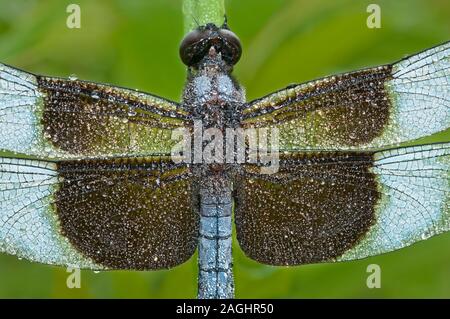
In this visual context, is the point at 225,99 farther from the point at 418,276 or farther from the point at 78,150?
the point at 418,276

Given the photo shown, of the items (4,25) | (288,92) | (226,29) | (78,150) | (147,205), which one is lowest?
(147,205)

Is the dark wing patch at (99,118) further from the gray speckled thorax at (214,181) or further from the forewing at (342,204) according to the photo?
the forewing at (342,204)

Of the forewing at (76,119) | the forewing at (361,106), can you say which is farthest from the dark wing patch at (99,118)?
the forewing at (361,106)

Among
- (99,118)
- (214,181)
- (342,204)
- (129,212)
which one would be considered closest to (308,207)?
(342,204)

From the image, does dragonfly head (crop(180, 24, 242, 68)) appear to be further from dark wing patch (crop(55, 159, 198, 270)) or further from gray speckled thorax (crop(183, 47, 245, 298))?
dark wing patch (crop(55, 159, 198, 270))

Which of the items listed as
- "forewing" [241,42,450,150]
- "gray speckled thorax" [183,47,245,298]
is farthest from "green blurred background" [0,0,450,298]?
"forewing" [241,42,450,150]
